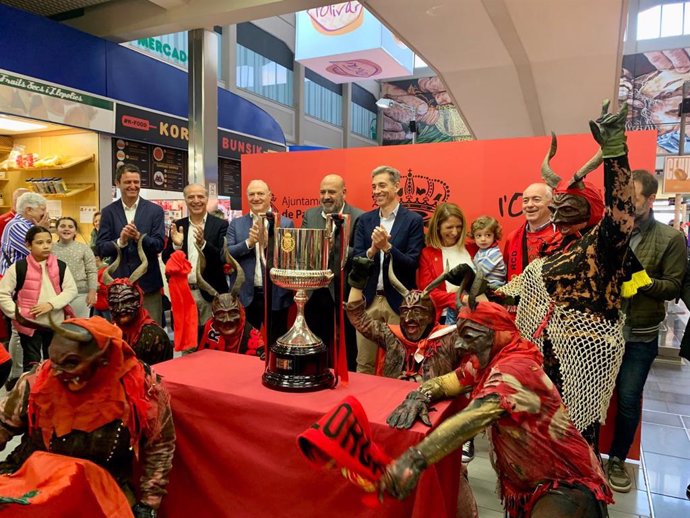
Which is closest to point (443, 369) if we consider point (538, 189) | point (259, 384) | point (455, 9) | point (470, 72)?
point (259, 384)

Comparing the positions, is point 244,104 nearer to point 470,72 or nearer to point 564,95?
point 470,72

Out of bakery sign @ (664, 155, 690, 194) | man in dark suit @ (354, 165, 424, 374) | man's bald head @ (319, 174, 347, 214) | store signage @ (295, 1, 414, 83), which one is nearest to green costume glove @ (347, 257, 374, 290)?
man in dark suit @ (354, 165, 424, 374)

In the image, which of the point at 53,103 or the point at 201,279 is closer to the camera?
the point at 201,279

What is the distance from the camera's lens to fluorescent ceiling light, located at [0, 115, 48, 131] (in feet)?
18.4

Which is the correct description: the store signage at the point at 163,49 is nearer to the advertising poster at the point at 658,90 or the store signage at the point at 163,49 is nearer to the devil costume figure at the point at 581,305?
the devil costume figure at the point at 581,305

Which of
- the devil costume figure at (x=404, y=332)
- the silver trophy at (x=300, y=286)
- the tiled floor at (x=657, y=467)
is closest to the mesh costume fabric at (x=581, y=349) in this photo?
the devil costume figure at (x=404, y=332)

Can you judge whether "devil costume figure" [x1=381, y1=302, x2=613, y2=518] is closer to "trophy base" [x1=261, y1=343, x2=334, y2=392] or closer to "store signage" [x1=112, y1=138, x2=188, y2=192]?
"trophy base" [x1=261, y1=343, x2=334, y2=392]

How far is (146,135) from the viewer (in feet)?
22.4

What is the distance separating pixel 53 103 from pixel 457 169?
4399mm

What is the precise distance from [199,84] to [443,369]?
210 inches

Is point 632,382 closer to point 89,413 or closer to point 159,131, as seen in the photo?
point 89,413

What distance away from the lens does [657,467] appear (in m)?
3.16

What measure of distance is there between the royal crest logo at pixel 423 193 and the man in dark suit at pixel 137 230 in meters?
2.00

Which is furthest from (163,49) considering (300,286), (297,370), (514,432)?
(514,432)
